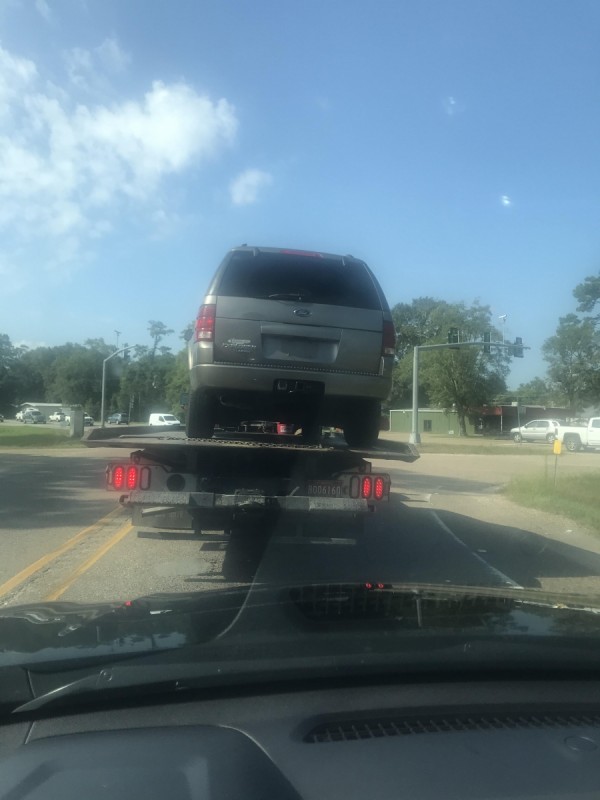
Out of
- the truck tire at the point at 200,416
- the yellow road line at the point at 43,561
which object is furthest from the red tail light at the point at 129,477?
the yellow road line at the point at 43,561

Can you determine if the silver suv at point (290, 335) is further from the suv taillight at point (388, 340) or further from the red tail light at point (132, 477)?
the red tail light at point (132, 477)

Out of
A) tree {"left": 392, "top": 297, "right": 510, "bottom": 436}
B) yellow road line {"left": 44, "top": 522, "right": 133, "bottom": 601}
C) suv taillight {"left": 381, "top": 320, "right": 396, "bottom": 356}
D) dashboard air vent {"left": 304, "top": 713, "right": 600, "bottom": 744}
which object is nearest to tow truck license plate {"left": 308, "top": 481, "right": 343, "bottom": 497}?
suv taillight {"left": 381, "top": 320, "right": 396, "bottom": 356}

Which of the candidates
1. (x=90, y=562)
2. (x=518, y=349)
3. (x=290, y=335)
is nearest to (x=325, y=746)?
(x=290, y=335)

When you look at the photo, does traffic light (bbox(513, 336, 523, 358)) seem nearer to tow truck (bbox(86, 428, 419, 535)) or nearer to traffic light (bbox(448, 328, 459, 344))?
traffic light (bbox(448, 328, 459, 344))

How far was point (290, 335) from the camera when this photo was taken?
285 inches

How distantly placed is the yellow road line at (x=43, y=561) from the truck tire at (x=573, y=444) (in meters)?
36.9

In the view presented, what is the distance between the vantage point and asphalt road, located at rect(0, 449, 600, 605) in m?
7.40

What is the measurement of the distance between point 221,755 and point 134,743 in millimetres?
305

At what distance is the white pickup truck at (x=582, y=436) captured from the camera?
42094mm

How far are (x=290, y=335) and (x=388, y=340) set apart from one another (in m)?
1.04

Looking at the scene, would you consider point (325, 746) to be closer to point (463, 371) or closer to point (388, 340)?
point (388, 340)

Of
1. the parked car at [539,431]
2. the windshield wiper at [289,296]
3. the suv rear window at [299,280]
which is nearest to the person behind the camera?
the windshield wiper at [289,296]

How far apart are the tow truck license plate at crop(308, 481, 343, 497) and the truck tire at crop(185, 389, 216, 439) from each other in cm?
150

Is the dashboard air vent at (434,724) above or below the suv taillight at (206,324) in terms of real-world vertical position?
below
